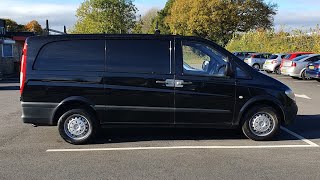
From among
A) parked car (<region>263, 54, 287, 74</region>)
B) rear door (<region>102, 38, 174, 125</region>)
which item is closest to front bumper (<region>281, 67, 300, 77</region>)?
parked car (<region>263, 54, 287, 74</region>)

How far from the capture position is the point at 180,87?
7.40 metres

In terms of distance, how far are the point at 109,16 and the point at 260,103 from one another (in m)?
51.1

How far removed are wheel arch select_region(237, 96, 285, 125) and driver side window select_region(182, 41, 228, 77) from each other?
2.29 feet

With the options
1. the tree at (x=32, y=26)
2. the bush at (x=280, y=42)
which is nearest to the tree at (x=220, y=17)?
the bush at (x=280, y=42)

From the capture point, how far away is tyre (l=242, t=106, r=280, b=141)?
7.69m

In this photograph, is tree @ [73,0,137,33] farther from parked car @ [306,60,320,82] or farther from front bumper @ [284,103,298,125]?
front bumper @ [284,103,298,125]

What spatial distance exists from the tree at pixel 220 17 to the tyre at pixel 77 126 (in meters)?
52.4

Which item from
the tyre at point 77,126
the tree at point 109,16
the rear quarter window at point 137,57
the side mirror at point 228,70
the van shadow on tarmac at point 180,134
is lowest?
the van shadow on tarmac at point 180,134

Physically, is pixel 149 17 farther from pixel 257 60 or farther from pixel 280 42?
pixel 257 60

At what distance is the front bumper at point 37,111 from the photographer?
734 cm

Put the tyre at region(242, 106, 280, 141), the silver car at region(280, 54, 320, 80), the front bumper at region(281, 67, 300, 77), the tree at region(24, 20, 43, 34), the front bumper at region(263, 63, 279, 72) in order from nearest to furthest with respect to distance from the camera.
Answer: the tyre at region(242, 106, 280, 141), the silver car at region(280, 54, 320, 80), the front bumper at region(281, 67, 300, 77), the front bumper at region(263, 63, 279, 72), the tree at region(24, 20, 43, 34)

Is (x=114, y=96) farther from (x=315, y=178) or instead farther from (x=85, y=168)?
(x=315, y=178)

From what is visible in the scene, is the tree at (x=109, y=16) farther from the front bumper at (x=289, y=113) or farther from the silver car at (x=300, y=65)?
the front bumper at (x=289, y=113)

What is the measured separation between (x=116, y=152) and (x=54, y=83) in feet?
5.35
